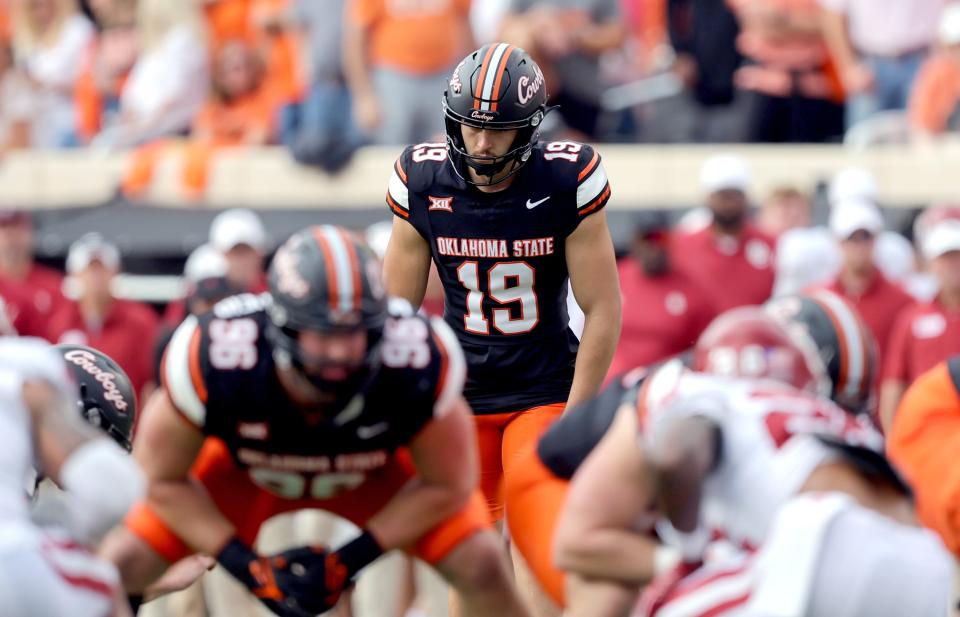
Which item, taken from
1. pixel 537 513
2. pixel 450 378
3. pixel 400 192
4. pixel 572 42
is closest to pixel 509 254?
pixel 400 192

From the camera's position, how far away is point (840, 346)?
5445 mm

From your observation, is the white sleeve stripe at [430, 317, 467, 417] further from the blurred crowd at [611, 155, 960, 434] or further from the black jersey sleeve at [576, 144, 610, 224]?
the blurred crowd at [611, 155, 960, 434]

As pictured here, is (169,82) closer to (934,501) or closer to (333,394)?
(934,501)

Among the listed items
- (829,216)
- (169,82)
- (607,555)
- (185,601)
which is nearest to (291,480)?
(607,555)

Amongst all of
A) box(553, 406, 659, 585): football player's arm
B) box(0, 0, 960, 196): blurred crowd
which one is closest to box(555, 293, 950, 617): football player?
box(553, 406, 659, 585): football player's arm

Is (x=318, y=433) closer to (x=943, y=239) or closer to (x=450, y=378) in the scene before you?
(x=450, y=378)

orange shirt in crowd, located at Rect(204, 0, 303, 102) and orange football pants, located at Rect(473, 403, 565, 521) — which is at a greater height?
orange shirt in crowd, located at Rect(204, 0, 303, 102)

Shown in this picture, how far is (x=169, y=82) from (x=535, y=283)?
6.55m

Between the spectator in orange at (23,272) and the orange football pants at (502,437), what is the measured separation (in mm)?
5032

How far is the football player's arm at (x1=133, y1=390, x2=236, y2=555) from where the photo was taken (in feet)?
17.3

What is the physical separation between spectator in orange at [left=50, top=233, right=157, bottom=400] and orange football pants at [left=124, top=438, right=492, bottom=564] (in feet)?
15.6

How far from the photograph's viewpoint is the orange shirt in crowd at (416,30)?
11.5 m

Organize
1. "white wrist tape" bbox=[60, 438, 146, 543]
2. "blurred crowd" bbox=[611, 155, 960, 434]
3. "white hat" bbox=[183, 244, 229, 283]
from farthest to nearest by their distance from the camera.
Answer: "white hat" bbox=[183, 244, 229, 283] < "blurred crowd" bbox=[611, 155, 960, 434] < "white wrist tape" bbox=[60, 438, 146, 543]

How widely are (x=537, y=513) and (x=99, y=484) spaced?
1539 millimetres
